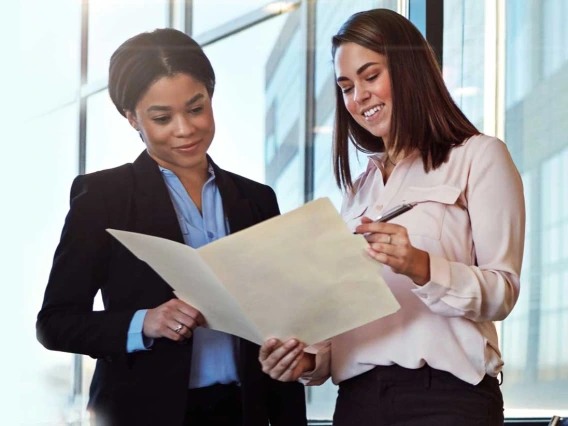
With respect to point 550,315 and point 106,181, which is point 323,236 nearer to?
point 106,181

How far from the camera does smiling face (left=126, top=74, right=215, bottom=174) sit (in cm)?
165

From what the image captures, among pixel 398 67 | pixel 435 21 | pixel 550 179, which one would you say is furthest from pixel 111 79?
pixel 550 179

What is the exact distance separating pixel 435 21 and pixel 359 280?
1750mm

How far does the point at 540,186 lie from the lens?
11.8 feet

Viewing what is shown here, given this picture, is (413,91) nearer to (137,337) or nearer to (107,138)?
(137,337)

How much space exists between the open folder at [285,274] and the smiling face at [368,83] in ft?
1.40

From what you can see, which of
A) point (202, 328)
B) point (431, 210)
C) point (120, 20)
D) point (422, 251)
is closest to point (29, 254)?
point (120, 20)

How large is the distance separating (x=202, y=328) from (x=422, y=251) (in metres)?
0.53

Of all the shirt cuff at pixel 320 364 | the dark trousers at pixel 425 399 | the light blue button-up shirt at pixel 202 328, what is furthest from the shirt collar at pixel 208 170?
the dark trousers at pixel 425 399

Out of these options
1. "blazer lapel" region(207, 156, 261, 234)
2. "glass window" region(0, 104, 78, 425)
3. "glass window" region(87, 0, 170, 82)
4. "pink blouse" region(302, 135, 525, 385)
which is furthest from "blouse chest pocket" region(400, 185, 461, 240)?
"glass window" region(87, 0, 170, 82)

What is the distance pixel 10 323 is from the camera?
3.35 m

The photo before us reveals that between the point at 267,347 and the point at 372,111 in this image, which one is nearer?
the point at 267,347

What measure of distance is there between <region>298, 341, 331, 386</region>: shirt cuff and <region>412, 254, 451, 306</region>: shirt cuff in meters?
0.32

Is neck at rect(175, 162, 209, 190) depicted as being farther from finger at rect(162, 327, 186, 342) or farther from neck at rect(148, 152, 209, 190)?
finger at rect(162, 327, 186, 342)
